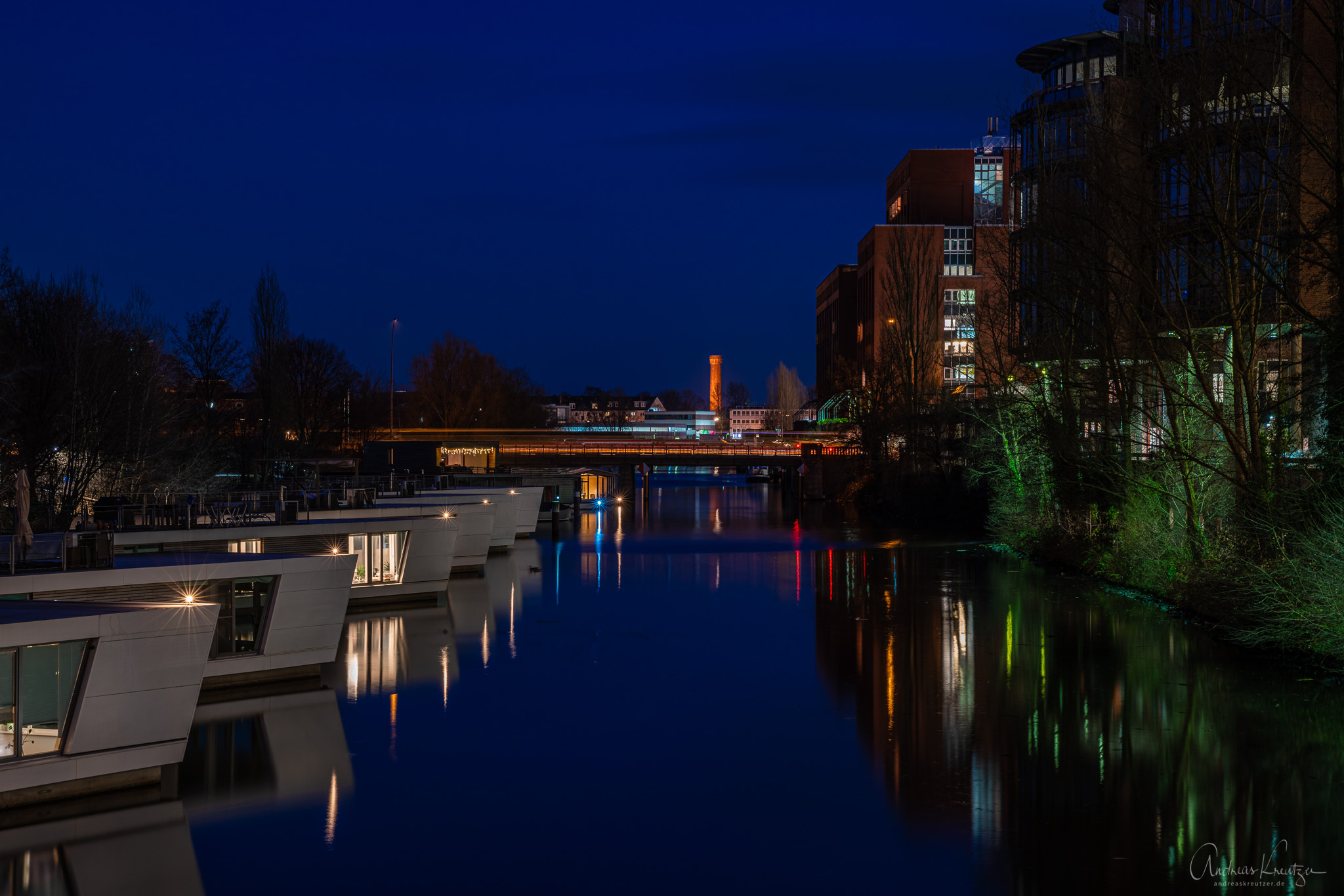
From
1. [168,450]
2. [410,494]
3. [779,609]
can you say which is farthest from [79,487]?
[779,609]

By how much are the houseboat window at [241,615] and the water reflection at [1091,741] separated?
32.0 feet

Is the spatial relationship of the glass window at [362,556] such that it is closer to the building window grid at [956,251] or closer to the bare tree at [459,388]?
the bare tree at [459,388]

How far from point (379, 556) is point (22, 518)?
1246cm

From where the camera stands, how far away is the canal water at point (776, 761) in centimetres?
1210

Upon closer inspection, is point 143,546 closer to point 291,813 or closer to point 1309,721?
point 291,813

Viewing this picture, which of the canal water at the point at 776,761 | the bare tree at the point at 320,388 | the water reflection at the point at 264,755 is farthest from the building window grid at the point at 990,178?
the water reflection at the point at 264,755

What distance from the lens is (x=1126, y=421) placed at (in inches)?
1210

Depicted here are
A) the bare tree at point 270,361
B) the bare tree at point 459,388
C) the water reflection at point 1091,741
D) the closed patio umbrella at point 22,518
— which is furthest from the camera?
the bare tree at point 459,388

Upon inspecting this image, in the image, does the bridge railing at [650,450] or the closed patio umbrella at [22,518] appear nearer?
the closed patio umbrella at [22,518]

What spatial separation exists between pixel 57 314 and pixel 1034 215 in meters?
32.2

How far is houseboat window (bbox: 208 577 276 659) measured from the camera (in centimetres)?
1881

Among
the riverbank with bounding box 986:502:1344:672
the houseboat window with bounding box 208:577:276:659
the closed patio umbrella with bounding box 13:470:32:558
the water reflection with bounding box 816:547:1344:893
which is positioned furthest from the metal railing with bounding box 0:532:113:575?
the riverbank with bounding box 986:502:1344:672

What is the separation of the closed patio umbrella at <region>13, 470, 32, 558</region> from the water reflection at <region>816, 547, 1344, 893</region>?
12.1 meters

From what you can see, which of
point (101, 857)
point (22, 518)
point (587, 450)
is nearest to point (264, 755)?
point (101, 857)
